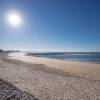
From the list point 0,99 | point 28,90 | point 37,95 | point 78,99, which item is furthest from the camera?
point 28,90

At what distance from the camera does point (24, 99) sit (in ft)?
22.2

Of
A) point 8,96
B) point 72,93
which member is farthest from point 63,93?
point 8,96

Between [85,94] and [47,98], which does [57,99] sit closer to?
[47,98]

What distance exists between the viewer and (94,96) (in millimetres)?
7598

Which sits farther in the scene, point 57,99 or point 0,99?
point 57,99

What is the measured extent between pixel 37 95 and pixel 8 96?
1.53m

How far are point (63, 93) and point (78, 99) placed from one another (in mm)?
1105

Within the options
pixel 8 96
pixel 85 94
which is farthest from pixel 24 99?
pixel 85 94

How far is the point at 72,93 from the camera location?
8.05m

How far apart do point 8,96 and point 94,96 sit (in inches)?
170

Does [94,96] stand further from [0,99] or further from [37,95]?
[0,99]

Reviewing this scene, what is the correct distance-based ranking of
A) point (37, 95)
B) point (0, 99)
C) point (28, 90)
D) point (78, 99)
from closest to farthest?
point (0, 99)
point (78, 99)
point (37, 95)
point (28, 90)

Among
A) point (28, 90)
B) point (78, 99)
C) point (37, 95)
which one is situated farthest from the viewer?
point (28, 90)

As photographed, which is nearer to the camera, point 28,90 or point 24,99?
point 24,99
